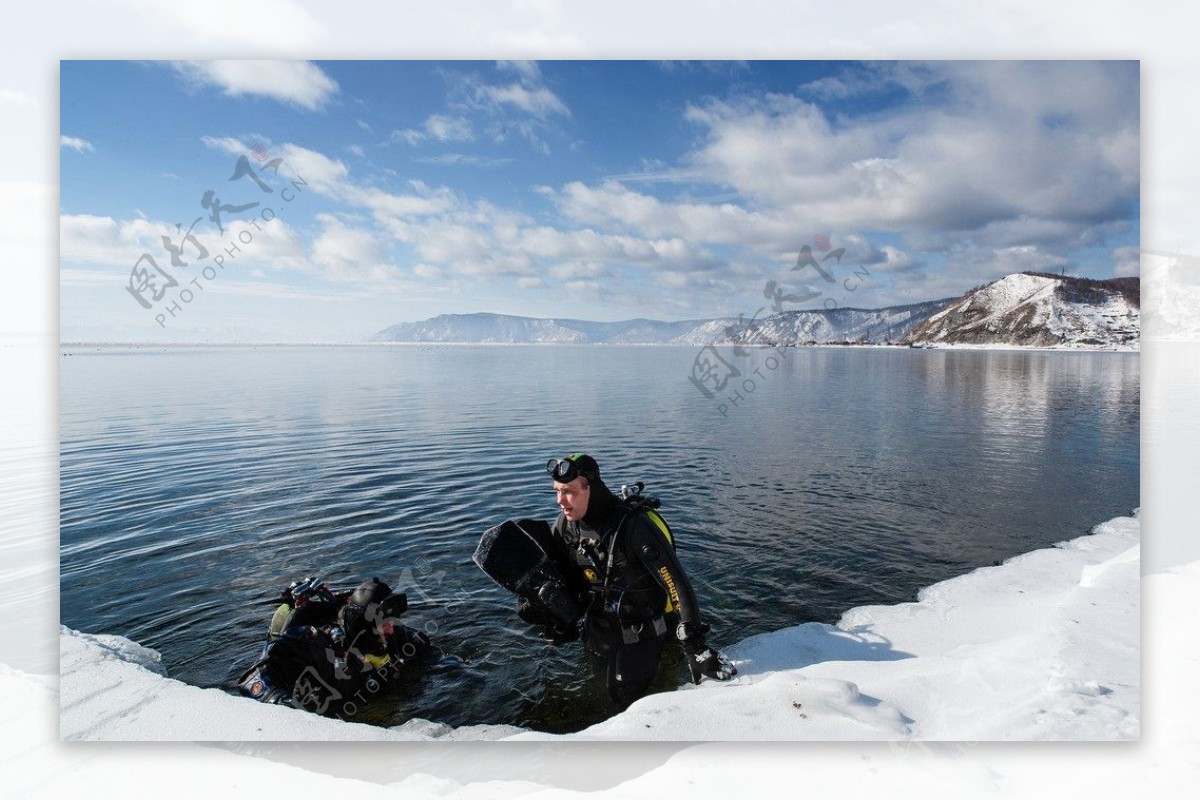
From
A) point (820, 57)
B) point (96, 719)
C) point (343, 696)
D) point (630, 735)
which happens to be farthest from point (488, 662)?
point (820, 57)

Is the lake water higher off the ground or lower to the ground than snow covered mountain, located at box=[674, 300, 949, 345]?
lower

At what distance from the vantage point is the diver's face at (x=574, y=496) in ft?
15.9

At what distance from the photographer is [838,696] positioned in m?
4.50

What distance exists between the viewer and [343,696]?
16.1 feet

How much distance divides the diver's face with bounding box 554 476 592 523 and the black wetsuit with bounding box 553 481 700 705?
2.7 inches

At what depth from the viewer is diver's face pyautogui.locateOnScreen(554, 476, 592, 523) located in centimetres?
486

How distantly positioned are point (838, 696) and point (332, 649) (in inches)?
156

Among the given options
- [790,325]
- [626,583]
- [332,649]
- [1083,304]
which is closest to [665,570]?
[626,583]

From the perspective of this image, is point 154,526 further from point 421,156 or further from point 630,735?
point 630,735

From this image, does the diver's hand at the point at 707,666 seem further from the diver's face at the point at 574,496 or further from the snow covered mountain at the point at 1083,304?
the snow covered mountain at the point at 1083,304

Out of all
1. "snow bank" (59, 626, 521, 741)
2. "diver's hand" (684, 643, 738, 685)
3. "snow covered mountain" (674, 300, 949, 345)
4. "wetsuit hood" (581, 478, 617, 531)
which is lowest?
"snow bank" (59, 626, 521, 741)

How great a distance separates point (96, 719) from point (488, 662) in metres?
3.02

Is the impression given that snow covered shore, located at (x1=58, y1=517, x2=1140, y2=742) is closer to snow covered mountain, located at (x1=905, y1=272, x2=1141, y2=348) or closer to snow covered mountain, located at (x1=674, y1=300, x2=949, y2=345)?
snow covered mountain, located at (x1=905, y1=272, x2=1141, y2=348)

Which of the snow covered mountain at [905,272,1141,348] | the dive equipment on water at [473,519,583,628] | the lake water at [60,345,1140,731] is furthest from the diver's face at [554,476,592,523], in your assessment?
the snow covered mountain at [905,272,1141,348]
